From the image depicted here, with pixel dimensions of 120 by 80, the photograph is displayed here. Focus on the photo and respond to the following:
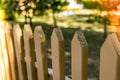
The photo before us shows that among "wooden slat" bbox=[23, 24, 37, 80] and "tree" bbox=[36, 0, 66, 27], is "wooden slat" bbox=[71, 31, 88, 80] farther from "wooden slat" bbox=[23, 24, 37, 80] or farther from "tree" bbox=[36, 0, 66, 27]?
"tree" bbox=[36, 0, 66, 27]

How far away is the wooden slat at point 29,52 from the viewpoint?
→ 70.5 inches

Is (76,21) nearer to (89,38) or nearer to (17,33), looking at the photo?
(89,38)

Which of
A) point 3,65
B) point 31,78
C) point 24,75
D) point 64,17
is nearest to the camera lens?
point 31,78

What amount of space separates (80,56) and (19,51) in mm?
757

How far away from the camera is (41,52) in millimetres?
1685

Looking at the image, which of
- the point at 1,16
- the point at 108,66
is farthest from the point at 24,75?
the point at 1,16

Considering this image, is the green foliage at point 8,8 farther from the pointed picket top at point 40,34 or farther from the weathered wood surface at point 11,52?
the pointed picket top at point 40,34

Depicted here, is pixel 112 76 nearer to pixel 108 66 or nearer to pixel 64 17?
pixel 108 66

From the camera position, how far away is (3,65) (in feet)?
7.21

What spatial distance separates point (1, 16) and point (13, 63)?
5398 mm

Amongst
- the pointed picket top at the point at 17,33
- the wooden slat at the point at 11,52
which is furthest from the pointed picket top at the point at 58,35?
the wooden slat at the point at 11,52

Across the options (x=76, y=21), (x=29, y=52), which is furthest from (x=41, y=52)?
(x=76, y=21)

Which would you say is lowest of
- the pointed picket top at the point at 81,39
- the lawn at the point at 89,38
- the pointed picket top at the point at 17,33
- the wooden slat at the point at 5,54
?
the lawn at the point at 89,38

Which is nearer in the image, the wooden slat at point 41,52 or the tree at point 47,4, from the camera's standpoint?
the wooden slat at point 41,52
